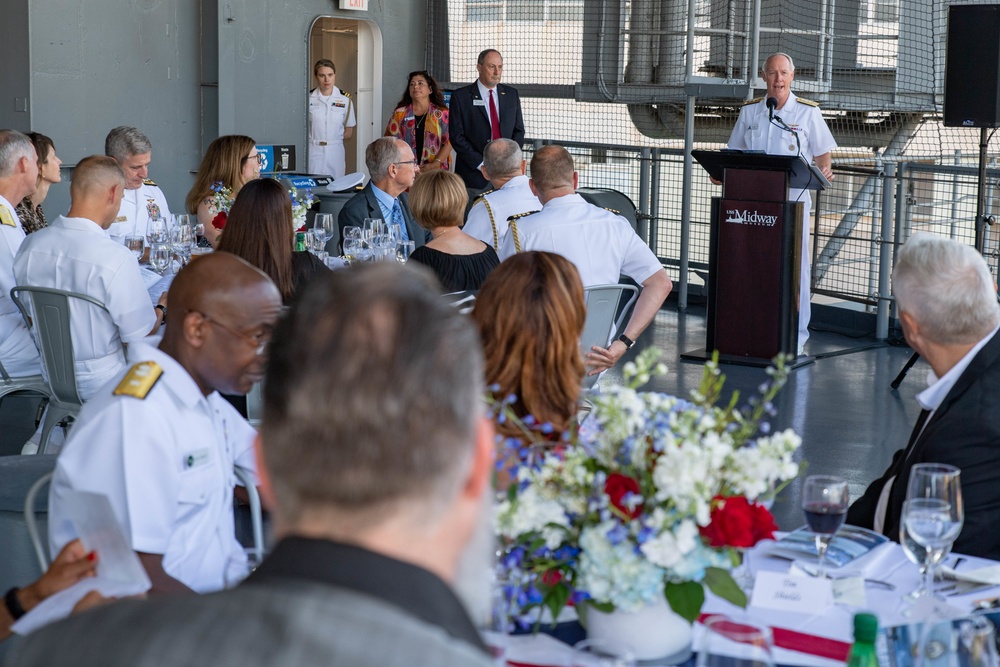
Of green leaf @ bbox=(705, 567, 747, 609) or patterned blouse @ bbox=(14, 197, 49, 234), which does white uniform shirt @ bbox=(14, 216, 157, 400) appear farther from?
green leaf @ bbox=(705, 567, 747, 609)

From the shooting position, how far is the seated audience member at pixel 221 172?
5836mm

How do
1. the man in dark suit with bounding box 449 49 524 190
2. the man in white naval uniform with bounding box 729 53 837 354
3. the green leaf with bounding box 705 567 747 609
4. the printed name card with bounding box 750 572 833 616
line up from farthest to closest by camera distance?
1. the man in dark suit with bounding box 449 49 524 190
2. the man in white naval uniform with bounding box 729 53 837 354
3. the printed name card with bounding box 750 572 833 616
4. the green leaf with bounding box 705 567 747 609

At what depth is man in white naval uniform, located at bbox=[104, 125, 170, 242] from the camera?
5.88 meters

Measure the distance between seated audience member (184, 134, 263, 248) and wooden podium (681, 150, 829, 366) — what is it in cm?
281

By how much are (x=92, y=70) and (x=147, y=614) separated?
942 cm

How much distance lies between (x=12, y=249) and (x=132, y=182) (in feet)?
4.73

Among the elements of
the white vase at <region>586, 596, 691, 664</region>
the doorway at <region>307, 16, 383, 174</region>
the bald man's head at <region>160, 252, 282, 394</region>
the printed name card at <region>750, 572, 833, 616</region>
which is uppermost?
the doorway at <region>307, 16, 383, 174</region>

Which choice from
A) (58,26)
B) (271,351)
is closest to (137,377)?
(271,351)

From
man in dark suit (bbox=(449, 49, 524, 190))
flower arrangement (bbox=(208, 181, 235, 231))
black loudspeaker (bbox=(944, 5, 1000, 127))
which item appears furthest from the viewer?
man in dark suit (bbox=(449, 49, 524, 190))

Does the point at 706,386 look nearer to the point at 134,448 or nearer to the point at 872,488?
the point at 134,448

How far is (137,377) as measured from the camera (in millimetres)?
2113

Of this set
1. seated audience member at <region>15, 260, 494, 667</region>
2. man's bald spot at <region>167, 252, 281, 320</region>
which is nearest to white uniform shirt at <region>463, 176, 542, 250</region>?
man's bald spot at <region>167, 252, 281, 320</region>

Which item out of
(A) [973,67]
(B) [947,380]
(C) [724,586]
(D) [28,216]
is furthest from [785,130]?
(C) [724,586]

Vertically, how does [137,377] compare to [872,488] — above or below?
above
